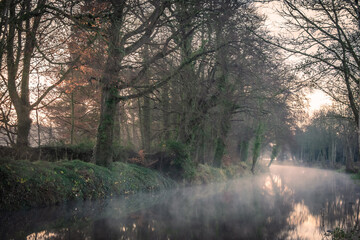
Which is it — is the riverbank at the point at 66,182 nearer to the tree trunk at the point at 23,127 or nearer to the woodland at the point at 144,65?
the woodland at the point at 144,65

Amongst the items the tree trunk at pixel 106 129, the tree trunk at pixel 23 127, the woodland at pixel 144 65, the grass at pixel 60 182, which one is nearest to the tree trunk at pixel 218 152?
the woodland at pixel 144 65

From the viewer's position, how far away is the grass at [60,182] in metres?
9.06

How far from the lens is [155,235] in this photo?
736cm

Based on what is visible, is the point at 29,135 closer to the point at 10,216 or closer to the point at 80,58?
the point at 80,58

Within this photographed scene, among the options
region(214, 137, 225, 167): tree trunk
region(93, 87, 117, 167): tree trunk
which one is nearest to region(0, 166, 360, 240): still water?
region(93, 87, 117, 167): tree trunk

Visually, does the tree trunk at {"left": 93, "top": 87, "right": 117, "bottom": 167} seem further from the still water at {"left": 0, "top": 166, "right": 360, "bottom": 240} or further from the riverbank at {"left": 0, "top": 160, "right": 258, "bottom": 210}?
the still water at {"left": 0, "top": 166, "right": 360, "bottom": 240}

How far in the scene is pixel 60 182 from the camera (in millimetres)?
10859

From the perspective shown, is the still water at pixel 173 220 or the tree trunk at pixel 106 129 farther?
the tree trunk at pixel 106 129

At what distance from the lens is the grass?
9.06 meters

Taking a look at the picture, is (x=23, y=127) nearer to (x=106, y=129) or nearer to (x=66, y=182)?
(x=106, y=129)

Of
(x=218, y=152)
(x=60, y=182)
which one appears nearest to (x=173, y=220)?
(x=60, y=182)

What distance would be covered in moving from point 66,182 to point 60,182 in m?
0.33

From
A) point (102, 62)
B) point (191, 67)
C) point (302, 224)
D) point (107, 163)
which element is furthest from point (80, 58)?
point (302, 224)

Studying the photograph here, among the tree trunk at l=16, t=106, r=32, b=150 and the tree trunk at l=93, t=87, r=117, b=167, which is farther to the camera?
the tree trunk at l=93, t=87, r=117, b=167
